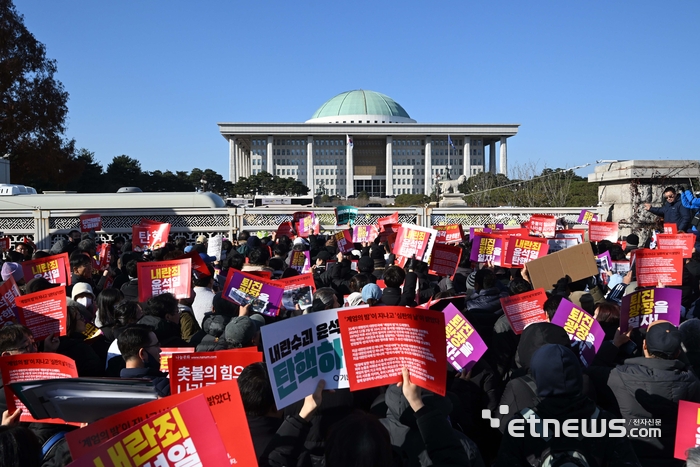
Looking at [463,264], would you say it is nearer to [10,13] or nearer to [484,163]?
[10,13]

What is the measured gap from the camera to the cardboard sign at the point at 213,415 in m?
1.99

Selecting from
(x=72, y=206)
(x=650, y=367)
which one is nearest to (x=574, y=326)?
(x=650, y=367)

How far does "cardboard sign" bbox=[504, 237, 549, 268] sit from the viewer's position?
766 centimetres

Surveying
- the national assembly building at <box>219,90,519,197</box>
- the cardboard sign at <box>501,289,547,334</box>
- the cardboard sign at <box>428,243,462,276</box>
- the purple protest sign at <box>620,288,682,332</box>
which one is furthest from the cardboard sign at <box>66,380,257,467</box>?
the national assembly building at <box>219,90,519,197</box>

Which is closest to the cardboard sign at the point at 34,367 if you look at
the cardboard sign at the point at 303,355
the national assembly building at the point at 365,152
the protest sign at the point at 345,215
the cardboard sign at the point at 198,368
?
the cardboard sign at the point at 198,368

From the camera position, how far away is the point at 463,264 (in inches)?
316

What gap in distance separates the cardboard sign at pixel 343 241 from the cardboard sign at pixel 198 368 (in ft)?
23.8

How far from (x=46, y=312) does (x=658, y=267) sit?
5.37 metres

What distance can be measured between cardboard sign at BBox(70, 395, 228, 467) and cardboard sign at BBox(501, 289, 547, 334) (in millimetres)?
2885

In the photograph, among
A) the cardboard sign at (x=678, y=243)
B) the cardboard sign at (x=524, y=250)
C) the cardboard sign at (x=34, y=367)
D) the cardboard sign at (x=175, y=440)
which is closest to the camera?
the cardboard sign at (x=175, y=440)

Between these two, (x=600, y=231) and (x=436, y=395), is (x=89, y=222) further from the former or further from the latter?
(x=436, y=395)

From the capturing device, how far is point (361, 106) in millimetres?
124938

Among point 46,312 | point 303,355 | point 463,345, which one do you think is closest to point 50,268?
point 46,312

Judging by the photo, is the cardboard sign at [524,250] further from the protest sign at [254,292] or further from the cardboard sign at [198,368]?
the cardboard sign at [198,368]
